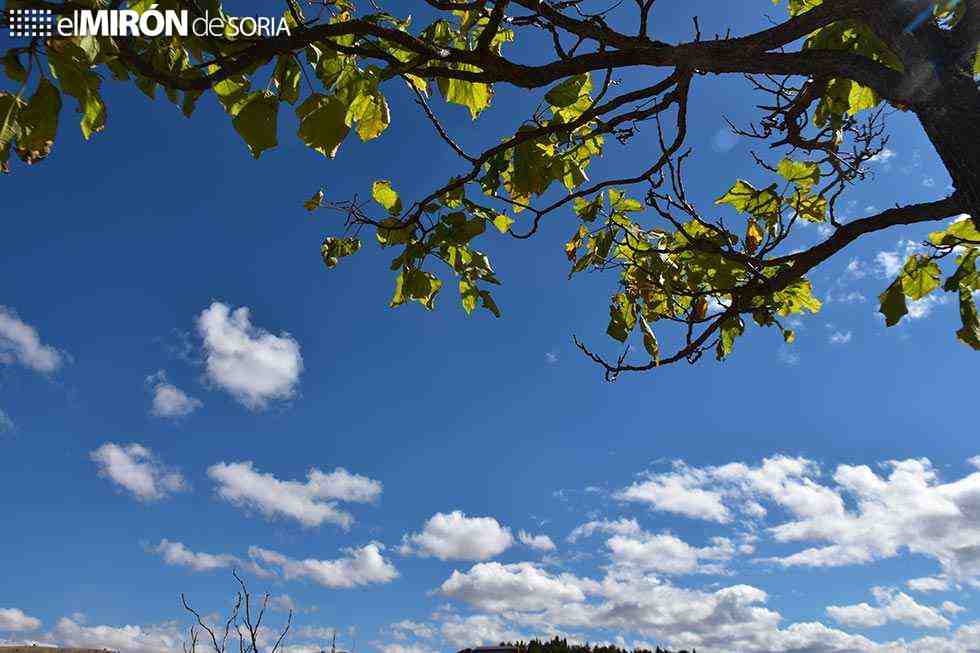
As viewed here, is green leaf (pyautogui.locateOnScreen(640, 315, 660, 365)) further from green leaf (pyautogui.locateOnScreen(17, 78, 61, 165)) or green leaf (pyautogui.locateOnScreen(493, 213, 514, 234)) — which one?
green leaf (pyautogui.locateOnScreen(17, 78, 61, 165))

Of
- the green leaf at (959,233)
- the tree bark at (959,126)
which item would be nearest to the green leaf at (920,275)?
the green leaf at (959,233)

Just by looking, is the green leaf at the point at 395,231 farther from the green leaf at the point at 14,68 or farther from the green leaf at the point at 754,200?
the green leaf at the point at 754,200

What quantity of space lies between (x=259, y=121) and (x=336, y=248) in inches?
53.6

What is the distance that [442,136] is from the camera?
3338mm

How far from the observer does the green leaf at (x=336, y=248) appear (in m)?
3.67

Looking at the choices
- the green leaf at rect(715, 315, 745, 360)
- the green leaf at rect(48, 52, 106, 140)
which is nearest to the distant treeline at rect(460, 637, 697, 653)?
the green leaf at rect(715, 315, 745, 360)

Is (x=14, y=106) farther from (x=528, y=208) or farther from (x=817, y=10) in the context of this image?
(x=817, y=10)

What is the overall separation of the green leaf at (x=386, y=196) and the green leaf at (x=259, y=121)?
3.46ft

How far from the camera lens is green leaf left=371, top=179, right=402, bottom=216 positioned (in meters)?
3.43

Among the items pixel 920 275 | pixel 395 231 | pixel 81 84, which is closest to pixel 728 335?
pixel 920 275

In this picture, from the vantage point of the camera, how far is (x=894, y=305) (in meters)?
3.78
